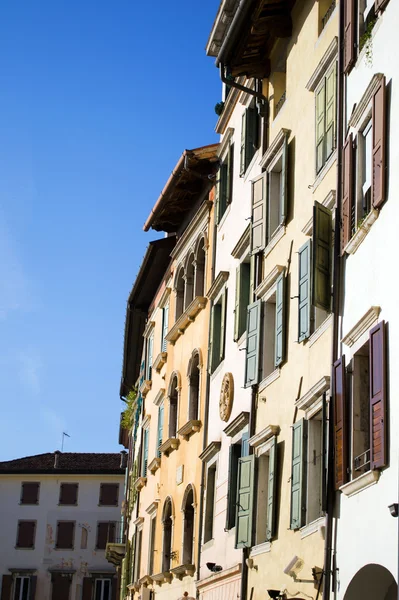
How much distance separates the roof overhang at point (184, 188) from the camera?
27750 millimetres

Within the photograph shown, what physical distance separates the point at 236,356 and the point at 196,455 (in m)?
4.04

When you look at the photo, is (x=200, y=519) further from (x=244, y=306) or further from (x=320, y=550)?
(x=320, y=550)

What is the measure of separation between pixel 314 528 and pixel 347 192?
4822mm

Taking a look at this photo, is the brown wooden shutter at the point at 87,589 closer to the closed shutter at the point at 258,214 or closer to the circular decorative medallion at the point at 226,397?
the circular decorative medallion at the point at 226,397

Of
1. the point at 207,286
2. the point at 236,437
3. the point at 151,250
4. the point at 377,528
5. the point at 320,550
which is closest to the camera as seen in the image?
the point at 377,528

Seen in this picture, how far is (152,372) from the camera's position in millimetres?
34188

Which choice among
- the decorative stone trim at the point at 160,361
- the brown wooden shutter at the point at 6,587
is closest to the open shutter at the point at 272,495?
the decorative stone trim at the point at 160,361

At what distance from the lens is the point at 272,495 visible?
696 inches

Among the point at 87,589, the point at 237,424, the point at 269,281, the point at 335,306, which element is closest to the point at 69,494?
the point at 87,589

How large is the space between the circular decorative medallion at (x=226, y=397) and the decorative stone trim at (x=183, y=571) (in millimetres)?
4043

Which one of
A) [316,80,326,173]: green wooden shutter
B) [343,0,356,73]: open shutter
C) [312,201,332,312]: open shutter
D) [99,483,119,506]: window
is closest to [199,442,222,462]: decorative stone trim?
[316,80,326,173]: green wooden shutter

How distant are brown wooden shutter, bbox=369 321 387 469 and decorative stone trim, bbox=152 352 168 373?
18.2 metres

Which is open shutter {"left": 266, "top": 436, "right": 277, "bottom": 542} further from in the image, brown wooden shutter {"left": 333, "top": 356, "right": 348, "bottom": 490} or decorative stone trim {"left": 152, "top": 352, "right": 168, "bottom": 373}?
decorative stone trim {"left": 152, "top": 352, "right": 168, "bottom": 373}

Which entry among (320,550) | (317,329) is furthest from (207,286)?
(320,550)
